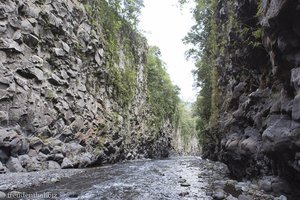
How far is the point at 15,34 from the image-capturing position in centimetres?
1256

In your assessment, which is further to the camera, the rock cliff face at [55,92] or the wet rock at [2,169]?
the rock cliff face at [55,92]

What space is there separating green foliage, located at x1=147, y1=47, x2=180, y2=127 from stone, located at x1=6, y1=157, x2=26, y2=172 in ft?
89.5

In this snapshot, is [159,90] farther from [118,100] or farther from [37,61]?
[37,61]

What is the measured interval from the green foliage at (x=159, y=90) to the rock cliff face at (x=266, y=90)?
80.9 ft

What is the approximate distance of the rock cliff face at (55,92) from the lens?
11828 mm

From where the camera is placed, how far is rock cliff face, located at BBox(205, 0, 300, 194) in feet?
20.2

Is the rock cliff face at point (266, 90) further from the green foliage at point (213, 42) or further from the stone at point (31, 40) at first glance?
the stone at point (31, 40)

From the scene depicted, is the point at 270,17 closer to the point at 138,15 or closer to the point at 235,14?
the point at 235,14

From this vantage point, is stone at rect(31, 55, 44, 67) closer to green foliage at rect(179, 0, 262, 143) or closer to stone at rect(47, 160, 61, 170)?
stone at rect(47, 160, 61, 170)

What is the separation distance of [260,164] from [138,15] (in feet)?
90.6

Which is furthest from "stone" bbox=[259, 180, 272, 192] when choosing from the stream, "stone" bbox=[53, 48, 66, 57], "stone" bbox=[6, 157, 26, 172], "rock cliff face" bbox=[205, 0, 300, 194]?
"stone" bbox=[53, 48, 66, 57]

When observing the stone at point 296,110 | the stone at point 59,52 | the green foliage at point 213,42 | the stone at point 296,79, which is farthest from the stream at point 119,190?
the stone at point 59,52

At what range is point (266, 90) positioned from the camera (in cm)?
957

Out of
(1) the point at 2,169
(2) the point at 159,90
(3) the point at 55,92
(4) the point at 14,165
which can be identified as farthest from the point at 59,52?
(2) the point at 159,90
